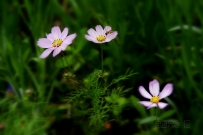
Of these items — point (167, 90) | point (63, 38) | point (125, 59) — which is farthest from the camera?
point (125, 59)

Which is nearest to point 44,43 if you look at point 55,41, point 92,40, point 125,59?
point 55,41

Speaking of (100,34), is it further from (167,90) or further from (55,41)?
(167,90)

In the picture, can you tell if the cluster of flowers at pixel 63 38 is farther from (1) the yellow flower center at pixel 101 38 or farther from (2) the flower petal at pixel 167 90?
(2) the flower petal at pixel 167 90

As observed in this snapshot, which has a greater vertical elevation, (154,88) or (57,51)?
(57,51)

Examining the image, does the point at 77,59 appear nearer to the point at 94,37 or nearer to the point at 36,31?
the point at 36,31

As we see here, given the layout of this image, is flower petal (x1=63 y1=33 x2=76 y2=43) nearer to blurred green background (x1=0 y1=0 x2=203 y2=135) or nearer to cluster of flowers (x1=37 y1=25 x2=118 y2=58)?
cluster of flowers (x1=37 y1=25 x2=118 y2=58)

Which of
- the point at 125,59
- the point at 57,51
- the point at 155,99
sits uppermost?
the point at 125,59

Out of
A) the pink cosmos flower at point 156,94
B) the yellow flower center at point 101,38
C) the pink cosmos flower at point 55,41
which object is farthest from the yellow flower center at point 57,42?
the pink cosmos flower at point 156,94

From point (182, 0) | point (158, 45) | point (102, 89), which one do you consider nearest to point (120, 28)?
point (158, 45)
